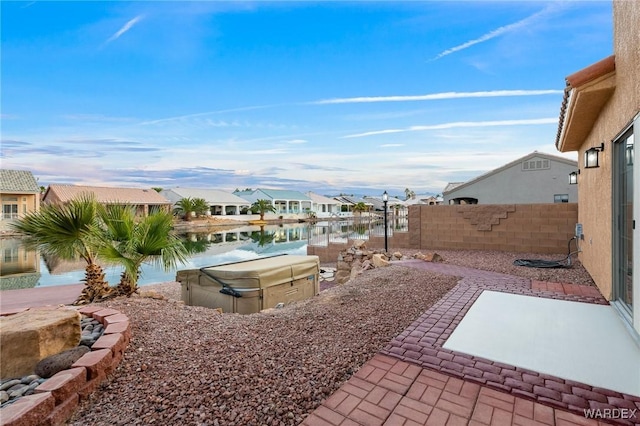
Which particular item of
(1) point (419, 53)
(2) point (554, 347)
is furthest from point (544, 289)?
(1) point (419, 53)

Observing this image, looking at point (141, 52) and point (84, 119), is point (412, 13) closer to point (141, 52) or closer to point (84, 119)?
point (141, 52)

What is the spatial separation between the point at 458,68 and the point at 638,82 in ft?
26.7

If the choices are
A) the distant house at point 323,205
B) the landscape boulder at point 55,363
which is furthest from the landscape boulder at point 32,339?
the distant house at point 323,205

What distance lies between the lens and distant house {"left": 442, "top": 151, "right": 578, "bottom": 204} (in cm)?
1694

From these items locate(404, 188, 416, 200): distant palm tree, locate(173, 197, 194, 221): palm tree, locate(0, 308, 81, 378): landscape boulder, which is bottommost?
locate(0, 308, 81, 378): landscape boulder

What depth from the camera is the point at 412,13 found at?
8.08 meters

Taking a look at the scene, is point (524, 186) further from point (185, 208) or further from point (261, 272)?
point (185, 208)

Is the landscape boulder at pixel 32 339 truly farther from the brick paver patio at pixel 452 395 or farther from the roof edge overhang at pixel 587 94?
the roof edge overhang at pixel 587 94

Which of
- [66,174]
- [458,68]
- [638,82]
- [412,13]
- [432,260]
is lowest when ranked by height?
[432,260]

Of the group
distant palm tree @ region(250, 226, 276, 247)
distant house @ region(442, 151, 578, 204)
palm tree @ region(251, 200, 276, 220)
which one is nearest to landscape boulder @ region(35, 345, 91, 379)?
distant palm tree @ region(250, 226, 276, 247)

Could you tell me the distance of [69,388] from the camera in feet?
6.30

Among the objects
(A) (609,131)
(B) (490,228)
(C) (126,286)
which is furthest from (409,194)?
(C) (126,286)

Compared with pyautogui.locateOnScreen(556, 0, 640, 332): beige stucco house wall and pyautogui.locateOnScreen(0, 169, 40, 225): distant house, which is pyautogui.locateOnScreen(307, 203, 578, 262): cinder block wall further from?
pyautogui.locateOnScreen(0, 169, 40, 225): distant house

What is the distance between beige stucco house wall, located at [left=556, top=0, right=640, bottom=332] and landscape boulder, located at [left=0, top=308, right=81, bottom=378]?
5.20m
